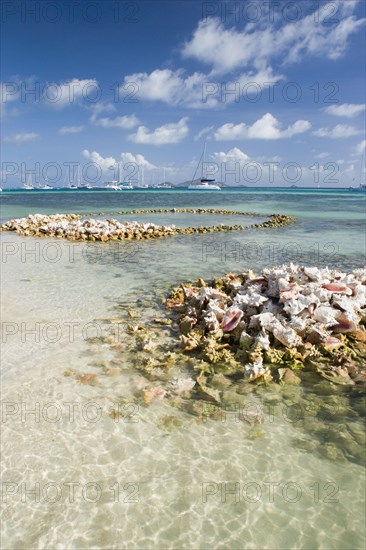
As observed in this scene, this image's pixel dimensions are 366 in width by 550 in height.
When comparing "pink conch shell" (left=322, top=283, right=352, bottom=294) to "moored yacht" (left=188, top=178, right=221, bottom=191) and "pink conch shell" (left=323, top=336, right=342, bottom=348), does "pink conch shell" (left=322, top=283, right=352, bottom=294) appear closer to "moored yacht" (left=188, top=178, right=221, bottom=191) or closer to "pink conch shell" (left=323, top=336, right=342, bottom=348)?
"pink conch shell" (left=323, top=336, right=342, bottom=348)

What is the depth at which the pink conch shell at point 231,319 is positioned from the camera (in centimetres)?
757

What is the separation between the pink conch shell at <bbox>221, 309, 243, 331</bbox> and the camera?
757 centimetres

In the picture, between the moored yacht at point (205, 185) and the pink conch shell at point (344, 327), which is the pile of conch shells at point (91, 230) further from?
the moored yacht at point (205, 185)

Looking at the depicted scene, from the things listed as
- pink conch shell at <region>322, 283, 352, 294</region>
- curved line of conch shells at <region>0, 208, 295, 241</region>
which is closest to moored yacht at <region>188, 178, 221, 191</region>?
curved line of conch shells at <region>0, 208, 295, 241</region>

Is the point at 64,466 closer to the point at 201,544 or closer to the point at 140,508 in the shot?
the point at 140,508

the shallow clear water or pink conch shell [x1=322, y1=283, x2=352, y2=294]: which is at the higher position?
pink conch shell [x1=322, y1=283, x2=352, y2=294]

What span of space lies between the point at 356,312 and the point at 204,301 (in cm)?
324

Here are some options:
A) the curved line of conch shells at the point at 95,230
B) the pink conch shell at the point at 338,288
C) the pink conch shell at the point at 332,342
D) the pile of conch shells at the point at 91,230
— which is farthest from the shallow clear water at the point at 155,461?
the curved line of conch shells at the point at 95,230

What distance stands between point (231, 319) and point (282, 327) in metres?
1.05

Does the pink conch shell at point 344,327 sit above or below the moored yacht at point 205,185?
below

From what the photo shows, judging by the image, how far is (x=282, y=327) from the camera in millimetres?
7086

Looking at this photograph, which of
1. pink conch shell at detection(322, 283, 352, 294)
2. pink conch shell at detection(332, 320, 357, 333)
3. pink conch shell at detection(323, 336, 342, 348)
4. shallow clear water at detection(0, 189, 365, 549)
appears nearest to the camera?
shallow clear water at detection(0, 189, 365, 549)

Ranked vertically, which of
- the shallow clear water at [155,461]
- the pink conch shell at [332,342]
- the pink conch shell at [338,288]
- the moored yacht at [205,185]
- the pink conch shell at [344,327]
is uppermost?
the moored yacht at [205,185]

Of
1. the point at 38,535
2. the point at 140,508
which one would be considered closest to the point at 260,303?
the point at 140,508
